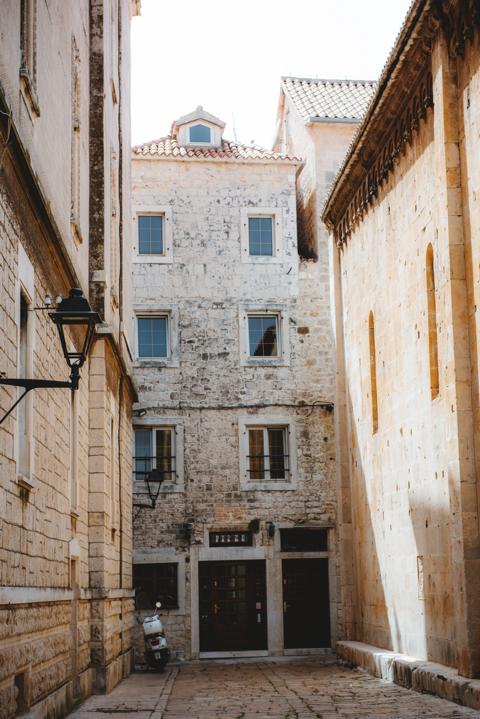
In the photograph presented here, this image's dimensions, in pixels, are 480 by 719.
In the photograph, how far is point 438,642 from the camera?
16.4 m

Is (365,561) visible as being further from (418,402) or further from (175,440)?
(175,440)

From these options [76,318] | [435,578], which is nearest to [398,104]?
[435,578]

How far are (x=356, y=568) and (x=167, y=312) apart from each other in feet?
28.1

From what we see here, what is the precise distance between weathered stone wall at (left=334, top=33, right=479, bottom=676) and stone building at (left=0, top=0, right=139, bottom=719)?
4872 millimetres

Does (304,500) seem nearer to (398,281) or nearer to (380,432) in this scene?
(380,432)

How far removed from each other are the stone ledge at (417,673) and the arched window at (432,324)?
4003 mm

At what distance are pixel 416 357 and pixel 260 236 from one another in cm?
1199

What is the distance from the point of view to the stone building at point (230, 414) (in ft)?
89.4

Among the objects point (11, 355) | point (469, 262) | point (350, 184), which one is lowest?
point (11, 355)

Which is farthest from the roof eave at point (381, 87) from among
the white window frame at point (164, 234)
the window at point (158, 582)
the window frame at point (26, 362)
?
the window at point (158, 582)

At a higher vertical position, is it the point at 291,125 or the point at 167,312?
the point at 291,125

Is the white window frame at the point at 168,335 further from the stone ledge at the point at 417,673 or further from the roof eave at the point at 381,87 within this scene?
the stone ledge at the point at 417,673

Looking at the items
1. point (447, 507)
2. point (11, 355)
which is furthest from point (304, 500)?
point (11, 355)

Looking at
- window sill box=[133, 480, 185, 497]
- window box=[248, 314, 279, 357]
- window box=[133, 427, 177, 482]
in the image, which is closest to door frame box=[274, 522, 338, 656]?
window sill box=[133, 480, 185, 497]
